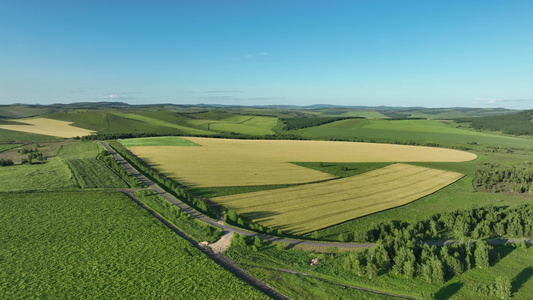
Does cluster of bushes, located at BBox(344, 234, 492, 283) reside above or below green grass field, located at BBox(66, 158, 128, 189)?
below

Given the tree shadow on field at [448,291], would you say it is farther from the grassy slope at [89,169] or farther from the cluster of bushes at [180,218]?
the grassy slope at [89,169]

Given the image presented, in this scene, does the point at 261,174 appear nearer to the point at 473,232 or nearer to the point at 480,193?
the point at 473,232

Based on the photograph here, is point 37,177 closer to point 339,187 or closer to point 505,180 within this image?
point 339,187

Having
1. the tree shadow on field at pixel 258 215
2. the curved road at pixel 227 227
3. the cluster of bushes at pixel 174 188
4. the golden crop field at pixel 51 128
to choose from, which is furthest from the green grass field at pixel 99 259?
the golden crop field at pixel 51 128

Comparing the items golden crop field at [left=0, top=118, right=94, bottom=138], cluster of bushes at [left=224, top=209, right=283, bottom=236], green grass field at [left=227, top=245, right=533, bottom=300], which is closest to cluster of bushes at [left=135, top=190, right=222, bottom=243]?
cluster of bushes at [left=224, top=209, right=283, bottom=236]

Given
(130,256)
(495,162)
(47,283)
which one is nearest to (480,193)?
(495,162)

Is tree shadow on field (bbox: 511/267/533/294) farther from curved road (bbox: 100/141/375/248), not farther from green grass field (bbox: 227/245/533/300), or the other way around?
curved road (bbox: 100/141/375/248)
